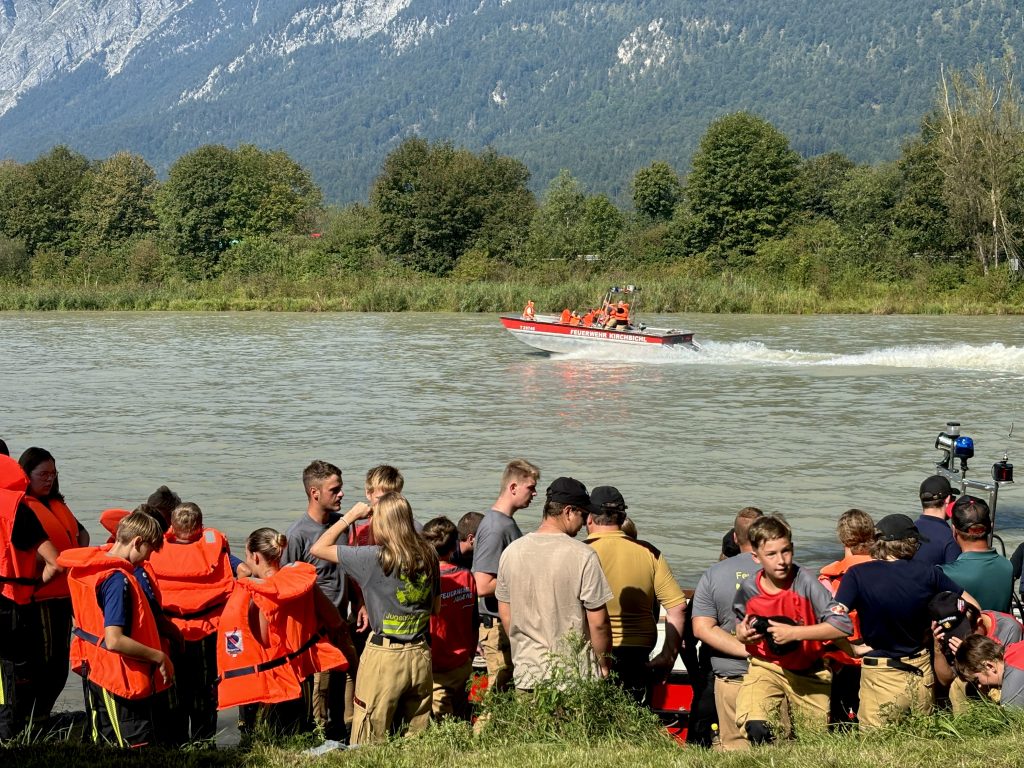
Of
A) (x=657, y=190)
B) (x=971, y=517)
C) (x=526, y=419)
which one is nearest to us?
(x=971, y=517)

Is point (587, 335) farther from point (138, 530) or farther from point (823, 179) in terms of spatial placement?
point (823, 179)

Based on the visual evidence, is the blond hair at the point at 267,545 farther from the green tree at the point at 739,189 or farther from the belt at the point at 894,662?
the green tree at the point at 739,189

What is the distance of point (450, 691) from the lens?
6.79 metres

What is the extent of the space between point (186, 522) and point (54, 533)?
0.81m

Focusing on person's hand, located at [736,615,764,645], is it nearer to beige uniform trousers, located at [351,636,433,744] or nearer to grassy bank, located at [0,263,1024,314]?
beige uniform trousers, located at [351,636,433,744]

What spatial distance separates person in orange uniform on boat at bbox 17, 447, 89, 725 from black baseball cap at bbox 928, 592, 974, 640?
434 cm

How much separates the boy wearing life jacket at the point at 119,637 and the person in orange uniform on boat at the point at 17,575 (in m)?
0.71

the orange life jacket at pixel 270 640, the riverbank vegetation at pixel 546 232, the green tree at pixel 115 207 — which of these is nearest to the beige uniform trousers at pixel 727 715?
the orange life jacket at pixel 270 640

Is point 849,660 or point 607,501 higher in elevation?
point 607,501

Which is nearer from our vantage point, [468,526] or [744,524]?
[744,524]

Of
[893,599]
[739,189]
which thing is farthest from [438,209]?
[893,599]

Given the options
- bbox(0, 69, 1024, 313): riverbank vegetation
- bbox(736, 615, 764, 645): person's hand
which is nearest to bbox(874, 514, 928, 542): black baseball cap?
bbox(736, 615, 764, 645): person's hand

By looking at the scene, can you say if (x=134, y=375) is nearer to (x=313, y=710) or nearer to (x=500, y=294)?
(x=313, y=710)

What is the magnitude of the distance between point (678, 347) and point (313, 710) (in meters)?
27.6
